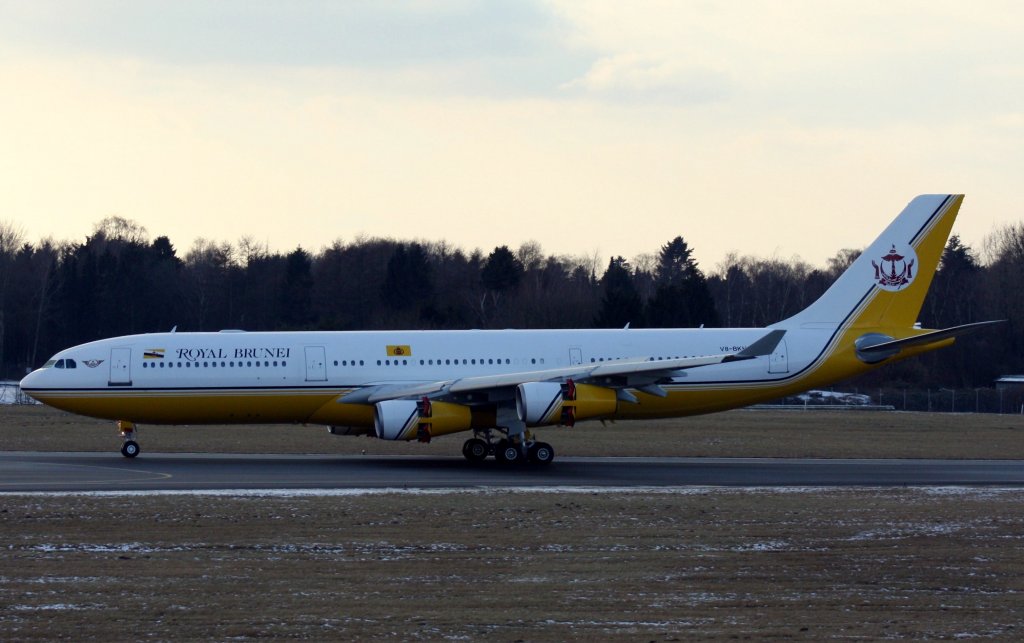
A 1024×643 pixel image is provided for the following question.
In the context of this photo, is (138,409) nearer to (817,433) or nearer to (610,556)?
(610,556)

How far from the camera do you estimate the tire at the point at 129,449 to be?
32.5m

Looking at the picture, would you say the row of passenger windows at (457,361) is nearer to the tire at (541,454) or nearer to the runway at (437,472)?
the runway at (437,472)

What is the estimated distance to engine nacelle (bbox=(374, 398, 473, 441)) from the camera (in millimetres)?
29969

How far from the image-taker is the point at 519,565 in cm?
1580

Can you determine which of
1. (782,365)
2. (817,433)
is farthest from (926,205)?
(817,433)

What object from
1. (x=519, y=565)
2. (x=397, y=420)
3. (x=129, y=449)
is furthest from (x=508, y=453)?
(x=519, y=565)

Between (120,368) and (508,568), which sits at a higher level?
(120,368)

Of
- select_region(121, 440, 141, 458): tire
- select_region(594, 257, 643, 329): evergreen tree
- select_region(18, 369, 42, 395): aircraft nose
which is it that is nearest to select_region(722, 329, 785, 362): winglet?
select_region(121, 440, 141, 458): tire

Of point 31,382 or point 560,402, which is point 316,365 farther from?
point 31,382

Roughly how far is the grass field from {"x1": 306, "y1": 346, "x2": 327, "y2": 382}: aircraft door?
9.97 metres

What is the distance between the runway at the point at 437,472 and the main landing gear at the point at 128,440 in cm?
27

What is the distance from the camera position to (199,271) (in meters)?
118

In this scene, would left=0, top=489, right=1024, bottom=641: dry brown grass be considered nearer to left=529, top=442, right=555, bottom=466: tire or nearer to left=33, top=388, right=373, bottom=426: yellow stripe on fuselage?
left=529, top=442, right=555, bottom=466: tire

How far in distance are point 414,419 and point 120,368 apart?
8497 millimetres
